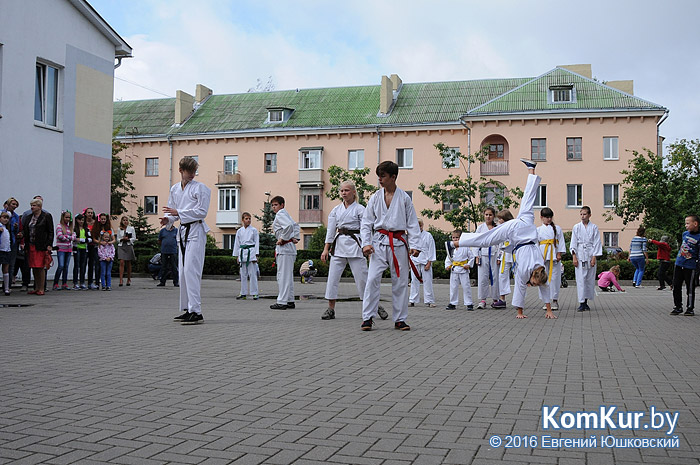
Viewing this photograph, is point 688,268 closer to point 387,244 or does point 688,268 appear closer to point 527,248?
point 527,248

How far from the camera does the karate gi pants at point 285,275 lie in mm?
13875

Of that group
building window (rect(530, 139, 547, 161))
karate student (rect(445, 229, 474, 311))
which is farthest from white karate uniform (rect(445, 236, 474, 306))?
building window (rect(530, 139, 547, 161))

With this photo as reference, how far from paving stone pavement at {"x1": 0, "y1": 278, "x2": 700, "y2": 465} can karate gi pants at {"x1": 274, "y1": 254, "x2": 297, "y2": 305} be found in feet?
9.94

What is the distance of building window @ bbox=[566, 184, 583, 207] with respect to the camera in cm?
5075

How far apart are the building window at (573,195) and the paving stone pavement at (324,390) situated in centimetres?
4143

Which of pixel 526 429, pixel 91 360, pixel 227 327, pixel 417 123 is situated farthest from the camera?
pixel 417 123

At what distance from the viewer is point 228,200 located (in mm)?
59375

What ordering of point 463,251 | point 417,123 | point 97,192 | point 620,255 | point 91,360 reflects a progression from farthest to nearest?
point 417,123 < point 620,255 < point 97,192 < point 463,251 < point 91,360

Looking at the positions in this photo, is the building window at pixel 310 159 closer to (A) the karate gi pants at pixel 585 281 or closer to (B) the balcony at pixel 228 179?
(B) the balcony at pixel 228 179

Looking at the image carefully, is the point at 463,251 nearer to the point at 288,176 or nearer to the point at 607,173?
the point at 607,173

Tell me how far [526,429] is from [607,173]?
1927 inches

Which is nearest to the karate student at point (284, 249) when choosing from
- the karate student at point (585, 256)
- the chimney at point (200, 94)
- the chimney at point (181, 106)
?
the karate student at point (585, 256)

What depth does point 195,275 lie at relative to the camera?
10570mm

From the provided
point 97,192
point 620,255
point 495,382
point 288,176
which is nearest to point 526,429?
point 495,382
